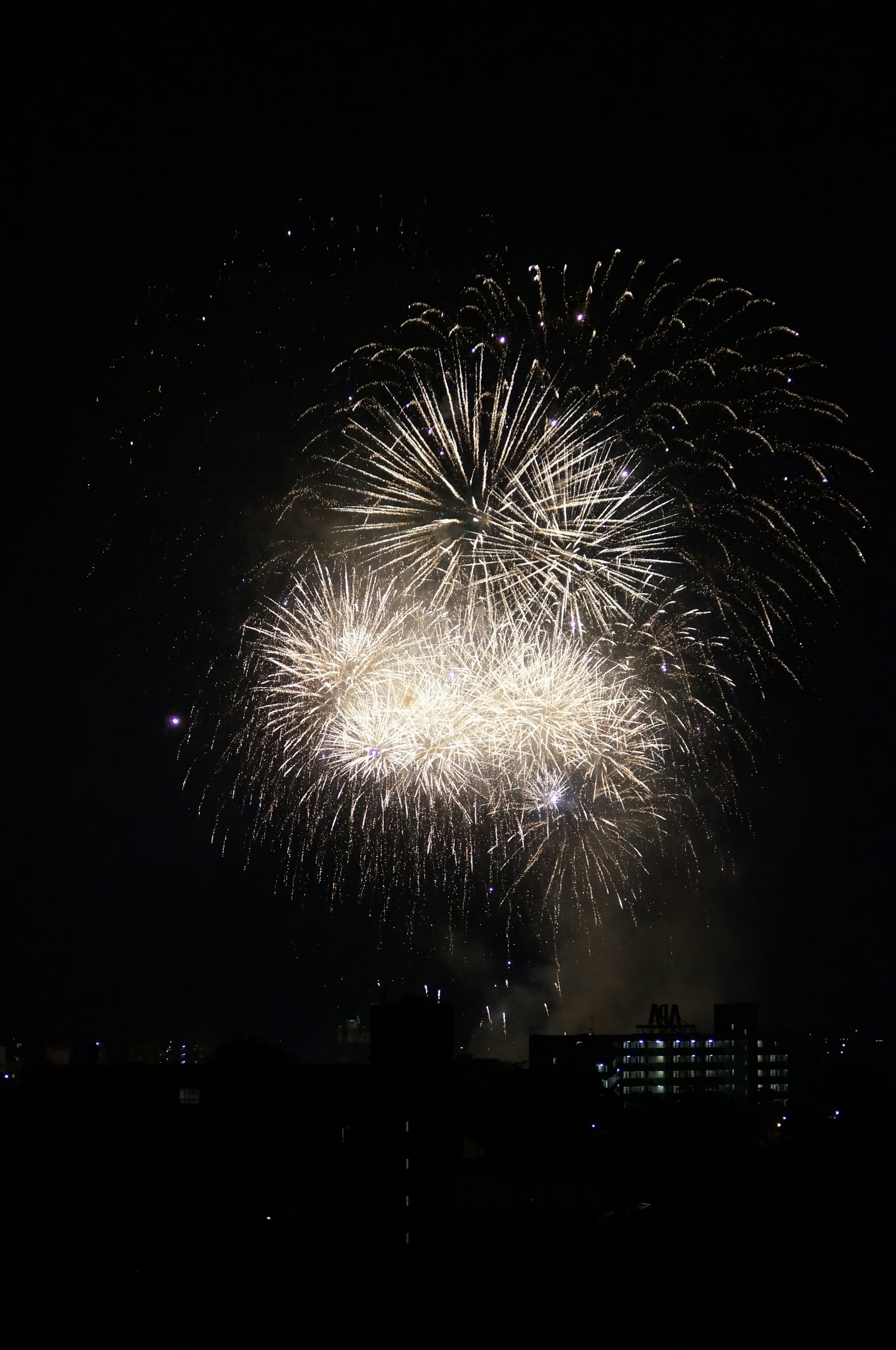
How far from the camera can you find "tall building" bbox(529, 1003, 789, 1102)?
221 feet

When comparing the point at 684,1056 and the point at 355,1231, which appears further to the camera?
the point at 684,1056

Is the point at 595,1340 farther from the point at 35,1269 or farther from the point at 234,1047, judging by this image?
the point at 234,1047


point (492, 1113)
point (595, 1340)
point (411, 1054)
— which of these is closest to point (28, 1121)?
point (411, 1054)

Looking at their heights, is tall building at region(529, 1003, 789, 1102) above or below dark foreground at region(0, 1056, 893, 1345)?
below

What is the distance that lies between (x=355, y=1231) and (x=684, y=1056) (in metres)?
63.1

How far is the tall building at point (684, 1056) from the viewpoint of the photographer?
6731 cm

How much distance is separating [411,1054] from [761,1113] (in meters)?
39.0

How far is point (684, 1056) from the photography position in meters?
79.2

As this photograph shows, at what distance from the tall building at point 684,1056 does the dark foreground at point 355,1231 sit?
39.3m

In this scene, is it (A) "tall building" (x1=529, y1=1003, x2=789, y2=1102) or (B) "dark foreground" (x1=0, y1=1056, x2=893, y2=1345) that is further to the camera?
(A) "tall building" (x1=529, y1=1003, x2=789, y2=1102)

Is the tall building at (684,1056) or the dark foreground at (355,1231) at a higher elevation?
the dark foreground at (355,1231)

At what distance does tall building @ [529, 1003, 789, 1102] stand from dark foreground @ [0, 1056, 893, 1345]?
3932 cm

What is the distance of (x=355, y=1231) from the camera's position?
65.6ft

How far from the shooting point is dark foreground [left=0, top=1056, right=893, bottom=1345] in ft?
52.4
